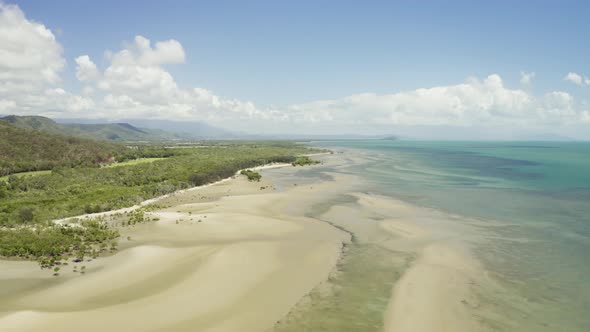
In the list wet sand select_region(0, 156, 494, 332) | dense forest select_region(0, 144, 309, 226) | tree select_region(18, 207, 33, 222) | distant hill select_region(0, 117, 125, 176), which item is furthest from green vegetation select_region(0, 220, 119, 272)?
distant hill select_region(0, 117, 125, 176)

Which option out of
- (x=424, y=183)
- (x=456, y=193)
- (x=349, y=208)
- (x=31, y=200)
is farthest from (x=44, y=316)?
(x=424, y=183)

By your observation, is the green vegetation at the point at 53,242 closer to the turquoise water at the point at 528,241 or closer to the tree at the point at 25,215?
the tree at the point at 25,215

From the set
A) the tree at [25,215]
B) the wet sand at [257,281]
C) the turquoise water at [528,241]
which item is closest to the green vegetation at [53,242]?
the wet sand at [257,281]

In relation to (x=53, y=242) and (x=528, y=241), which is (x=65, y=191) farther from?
(x=528, y=241)

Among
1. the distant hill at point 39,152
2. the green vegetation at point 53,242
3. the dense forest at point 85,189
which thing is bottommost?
the green vegetation at point 53,242

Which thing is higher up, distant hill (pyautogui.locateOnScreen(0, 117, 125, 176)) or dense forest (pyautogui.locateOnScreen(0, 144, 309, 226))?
distant hill (pyautogui.locateOnScreen(0, 117, 125, 176))

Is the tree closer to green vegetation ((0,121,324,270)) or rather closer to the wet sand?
green vegetation ((0,121,324,270))
